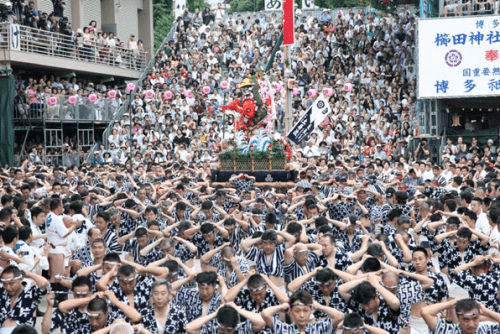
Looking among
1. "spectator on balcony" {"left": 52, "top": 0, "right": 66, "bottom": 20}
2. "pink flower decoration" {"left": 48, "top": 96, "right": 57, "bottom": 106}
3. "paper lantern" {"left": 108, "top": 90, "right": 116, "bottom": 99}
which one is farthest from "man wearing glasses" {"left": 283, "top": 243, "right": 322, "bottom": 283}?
"spectator on balcony" {"left": 52, "top": 0, "right": 66, "bottom": 20}

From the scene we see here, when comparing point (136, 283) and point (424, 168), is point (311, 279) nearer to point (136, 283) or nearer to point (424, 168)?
point (136, 283)

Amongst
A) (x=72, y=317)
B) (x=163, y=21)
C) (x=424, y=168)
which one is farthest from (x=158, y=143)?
(x=163, y=21)

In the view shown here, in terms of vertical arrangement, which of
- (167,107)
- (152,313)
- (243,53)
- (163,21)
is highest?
(163,21)

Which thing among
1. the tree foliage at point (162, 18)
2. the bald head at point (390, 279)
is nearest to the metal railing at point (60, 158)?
the bald head at point (390, 279)

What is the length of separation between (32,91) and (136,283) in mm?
17787

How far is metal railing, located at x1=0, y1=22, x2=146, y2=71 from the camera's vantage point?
21.9m

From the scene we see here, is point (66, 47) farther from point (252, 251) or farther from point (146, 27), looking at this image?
point (252, 251)

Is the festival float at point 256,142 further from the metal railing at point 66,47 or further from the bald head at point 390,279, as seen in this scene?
the bald head at point 390,279

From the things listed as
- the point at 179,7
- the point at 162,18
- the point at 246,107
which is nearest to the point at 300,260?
the point at 246,107

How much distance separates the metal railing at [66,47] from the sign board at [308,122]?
9601 millimetres

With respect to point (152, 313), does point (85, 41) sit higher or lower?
higher

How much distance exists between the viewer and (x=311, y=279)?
6941 millimetres

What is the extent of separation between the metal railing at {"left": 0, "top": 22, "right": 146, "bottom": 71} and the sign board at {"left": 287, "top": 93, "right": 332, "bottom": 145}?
31.5 ft

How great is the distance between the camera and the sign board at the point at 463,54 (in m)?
→ 22.6
